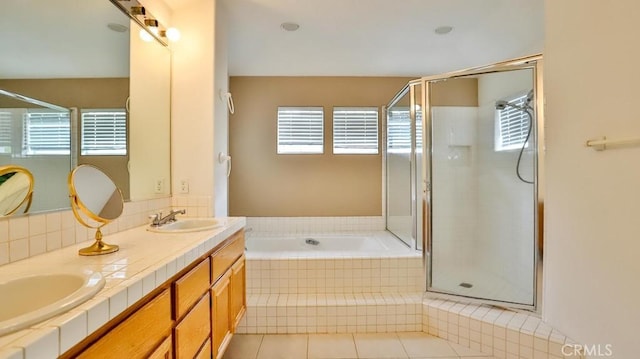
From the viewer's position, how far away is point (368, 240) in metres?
3.15

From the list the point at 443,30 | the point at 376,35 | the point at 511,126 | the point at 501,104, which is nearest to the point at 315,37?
the point at 376,35

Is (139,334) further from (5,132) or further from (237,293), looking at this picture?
(237,293)

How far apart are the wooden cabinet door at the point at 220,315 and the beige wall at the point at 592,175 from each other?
1.81 m

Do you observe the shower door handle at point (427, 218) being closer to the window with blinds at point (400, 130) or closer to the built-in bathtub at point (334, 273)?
the built-in bathtub at point (334, 273)

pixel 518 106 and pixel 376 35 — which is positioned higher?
pixel 376 35

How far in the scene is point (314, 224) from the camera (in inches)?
137

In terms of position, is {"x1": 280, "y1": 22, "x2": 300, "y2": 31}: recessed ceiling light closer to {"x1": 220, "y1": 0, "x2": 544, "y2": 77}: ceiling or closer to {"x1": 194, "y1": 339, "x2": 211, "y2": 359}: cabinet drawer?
{"x1": 220, "y1": 0, "x2": 544, "y2": 77}: ceiling

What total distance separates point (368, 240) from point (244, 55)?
241cm

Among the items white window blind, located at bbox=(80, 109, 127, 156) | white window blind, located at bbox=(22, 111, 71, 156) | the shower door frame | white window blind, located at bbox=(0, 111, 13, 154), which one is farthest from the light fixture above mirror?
the shower door frame

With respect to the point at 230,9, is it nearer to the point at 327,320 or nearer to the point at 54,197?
the point at 54,197

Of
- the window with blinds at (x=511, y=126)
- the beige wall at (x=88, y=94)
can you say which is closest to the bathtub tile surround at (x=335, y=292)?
the beige wall at (x=88, y=94)

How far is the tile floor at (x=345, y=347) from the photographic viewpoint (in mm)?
1864

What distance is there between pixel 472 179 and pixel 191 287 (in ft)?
9.09

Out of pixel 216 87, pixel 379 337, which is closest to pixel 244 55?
pixel 216 87
